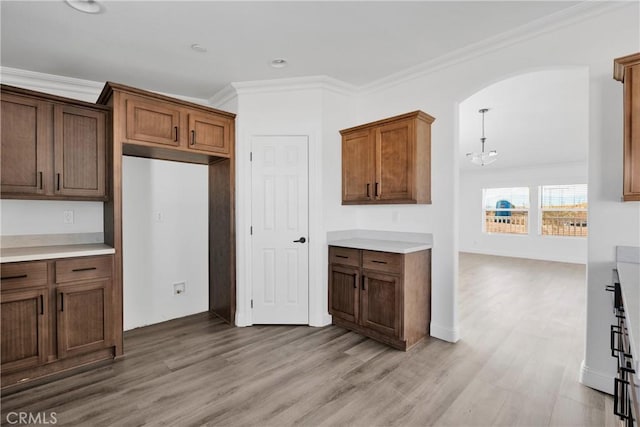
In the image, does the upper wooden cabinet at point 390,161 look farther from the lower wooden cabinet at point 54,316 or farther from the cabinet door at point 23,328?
the cabinet door at point 23,328

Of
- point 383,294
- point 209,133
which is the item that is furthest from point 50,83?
point 383,294

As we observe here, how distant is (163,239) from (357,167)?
7.90 feet

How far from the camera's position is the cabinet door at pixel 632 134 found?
1792 mm

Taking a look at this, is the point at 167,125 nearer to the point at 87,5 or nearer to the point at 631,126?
the point at 87,5

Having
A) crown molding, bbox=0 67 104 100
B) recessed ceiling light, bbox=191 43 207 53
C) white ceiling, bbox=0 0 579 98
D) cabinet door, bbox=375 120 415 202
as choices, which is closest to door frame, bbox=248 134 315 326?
white ceiling, bbox=0 0 579 98

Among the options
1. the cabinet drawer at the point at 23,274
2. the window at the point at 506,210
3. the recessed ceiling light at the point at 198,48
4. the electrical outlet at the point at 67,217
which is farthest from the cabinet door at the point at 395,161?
the window at the point at 506,210

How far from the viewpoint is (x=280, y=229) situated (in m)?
3.51

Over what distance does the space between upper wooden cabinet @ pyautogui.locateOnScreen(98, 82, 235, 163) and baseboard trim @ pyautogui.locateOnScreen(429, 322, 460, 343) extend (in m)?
2.86

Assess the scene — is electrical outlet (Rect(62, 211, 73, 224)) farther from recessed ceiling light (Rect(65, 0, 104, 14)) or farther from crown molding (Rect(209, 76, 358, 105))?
crown molding (Rect(209, 76, 358, 105))

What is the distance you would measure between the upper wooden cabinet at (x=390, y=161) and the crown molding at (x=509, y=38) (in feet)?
1.77

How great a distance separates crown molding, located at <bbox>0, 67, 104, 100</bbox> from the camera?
300 centimetres

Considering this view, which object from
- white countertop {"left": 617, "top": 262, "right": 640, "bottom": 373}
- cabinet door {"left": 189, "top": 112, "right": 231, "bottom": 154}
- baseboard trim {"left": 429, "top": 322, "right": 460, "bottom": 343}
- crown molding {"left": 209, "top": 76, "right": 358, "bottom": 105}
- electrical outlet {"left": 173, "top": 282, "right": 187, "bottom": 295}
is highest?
crown molding {"left": 209, "top": 76, "right": 358, "bottom": 105}

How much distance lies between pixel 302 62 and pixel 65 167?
2.32 meters

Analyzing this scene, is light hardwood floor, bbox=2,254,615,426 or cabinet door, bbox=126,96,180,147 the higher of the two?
cabinet door, bbox=126,96,180,147
